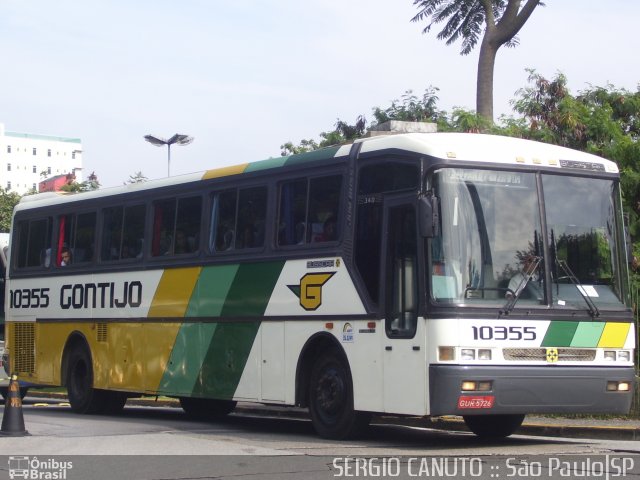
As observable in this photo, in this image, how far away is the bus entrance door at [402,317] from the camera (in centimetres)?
1291

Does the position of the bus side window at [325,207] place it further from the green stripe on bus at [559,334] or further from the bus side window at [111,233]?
the bus side window at [111,233]

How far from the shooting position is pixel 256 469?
1124 cm

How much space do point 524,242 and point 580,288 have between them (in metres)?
0.89

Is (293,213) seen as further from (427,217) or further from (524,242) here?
(524,242)

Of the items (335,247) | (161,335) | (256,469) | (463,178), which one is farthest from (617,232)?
(161,335)

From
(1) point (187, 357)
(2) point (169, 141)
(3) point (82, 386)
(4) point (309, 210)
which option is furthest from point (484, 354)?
(2) point (169, 141)

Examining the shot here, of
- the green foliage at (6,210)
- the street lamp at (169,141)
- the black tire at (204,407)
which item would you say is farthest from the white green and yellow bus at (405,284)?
the green foliage at (6,210)

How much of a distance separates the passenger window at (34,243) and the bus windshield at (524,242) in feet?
32.3

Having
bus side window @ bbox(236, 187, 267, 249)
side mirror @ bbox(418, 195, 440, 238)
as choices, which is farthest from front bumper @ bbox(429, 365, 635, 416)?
bus side window @ bbox(236, 187, 267, 249)

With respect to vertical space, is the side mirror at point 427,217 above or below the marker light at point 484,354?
above

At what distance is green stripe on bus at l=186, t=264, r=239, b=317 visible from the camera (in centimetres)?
1620

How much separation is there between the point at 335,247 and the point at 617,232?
3.23 m

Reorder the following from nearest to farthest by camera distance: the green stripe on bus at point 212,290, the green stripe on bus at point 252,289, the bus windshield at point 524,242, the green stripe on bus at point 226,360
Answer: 1. the bus windshield at point 524,242
2. the green stripe on bus at point 252,289
3. the green stripe on bus at point 226,360
4. the green stripe on bus at point 212,290

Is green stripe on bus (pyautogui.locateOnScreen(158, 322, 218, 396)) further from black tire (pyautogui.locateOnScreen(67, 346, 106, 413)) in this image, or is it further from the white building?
the white building
